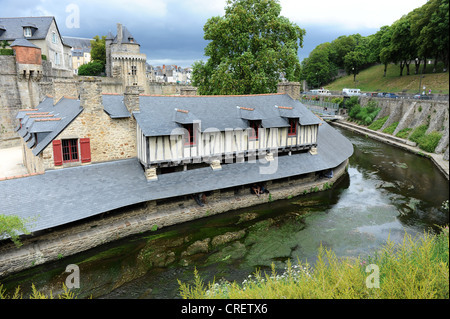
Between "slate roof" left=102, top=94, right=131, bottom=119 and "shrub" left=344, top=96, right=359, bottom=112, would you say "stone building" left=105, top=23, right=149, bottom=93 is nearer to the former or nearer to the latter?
"slate roof" left=102, top=94, right=131, bottom=119

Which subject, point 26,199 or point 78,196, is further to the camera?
point 78,196

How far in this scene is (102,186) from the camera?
37.8 feet

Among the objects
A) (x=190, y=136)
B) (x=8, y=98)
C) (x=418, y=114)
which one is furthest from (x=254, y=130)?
(x=418, y=114)

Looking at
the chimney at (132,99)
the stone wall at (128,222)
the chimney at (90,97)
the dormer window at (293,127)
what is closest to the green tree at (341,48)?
the dormer window at (293,127)

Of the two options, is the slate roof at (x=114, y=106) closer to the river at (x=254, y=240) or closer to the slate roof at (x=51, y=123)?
the slate roof at (x=51, y=123)

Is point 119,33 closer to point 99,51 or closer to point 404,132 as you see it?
point 99,51

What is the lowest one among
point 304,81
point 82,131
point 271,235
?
point 271,235

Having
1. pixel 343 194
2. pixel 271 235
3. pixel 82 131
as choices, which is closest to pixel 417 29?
pixel 343 194

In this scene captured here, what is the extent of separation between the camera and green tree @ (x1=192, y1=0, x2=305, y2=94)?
70.5 ft

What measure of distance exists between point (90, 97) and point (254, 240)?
8471 millimetres
